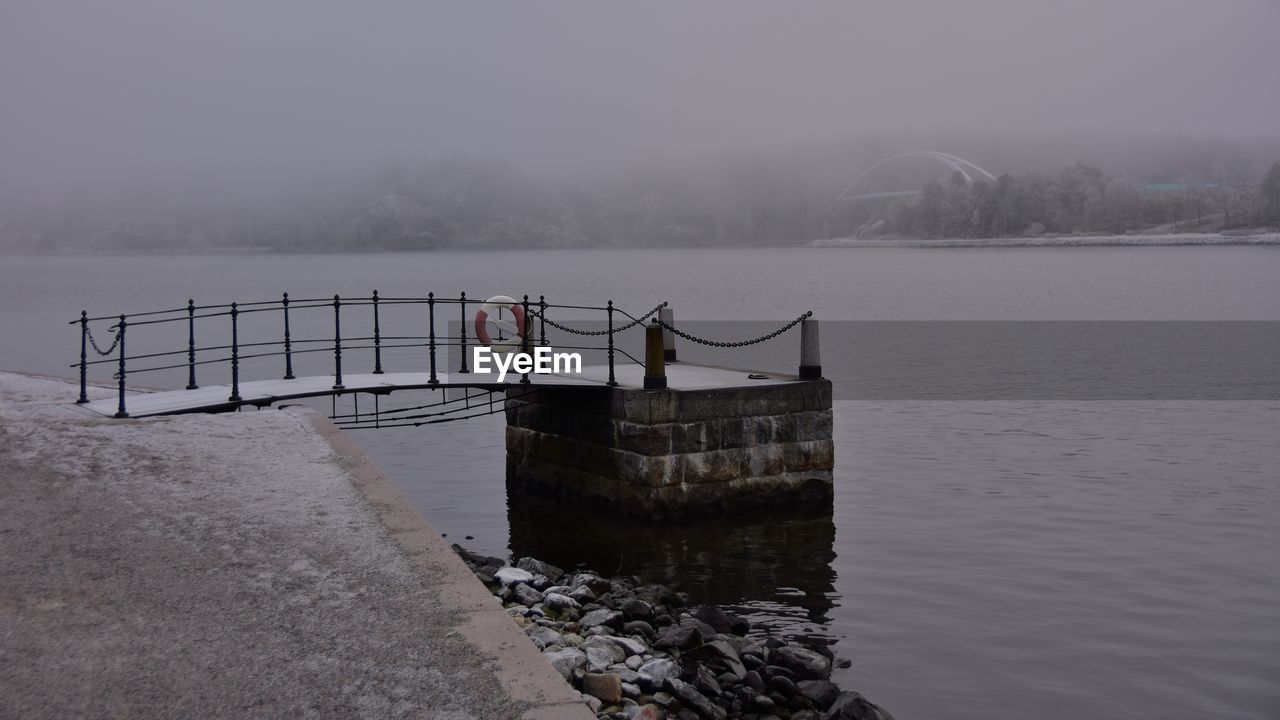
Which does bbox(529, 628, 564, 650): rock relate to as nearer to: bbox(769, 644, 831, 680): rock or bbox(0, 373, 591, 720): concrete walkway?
bbox(0, 373, 591, 720): concrete walkway

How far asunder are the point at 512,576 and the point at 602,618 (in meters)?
1.40

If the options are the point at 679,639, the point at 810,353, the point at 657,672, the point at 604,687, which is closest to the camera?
the point at 604,687

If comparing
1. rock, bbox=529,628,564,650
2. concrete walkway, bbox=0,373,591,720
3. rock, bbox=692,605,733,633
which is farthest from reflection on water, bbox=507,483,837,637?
concrete walkway, bbox=0,373,591,720

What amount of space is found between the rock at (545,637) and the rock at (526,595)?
1395 millimetres

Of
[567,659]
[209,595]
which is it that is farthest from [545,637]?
[209,595]

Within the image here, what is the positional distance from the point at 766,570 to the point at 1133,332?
2340 inches

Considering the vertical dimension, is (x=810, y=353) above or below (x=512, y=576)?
above

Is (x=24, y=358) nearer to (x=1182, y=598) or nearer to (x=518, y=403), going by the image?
(x=518, y=403)

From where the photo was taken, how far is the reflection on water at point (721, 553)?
13461 mm

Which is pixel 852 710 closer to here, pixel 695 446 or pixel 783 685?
pixel 783 685

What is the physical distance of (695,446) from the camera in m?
15.7

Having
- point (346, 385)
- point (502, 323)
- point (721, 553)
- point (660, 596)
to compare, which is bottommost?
point (721, 553)

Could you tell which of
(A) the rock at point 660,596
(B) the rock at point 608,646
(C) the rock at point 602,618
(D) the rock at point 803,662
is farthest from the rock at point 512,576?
(D) the rock at point 803,662

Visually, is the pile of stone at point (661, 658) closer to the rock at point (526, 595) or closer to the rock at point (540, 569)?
the rock at point (526, 595)
